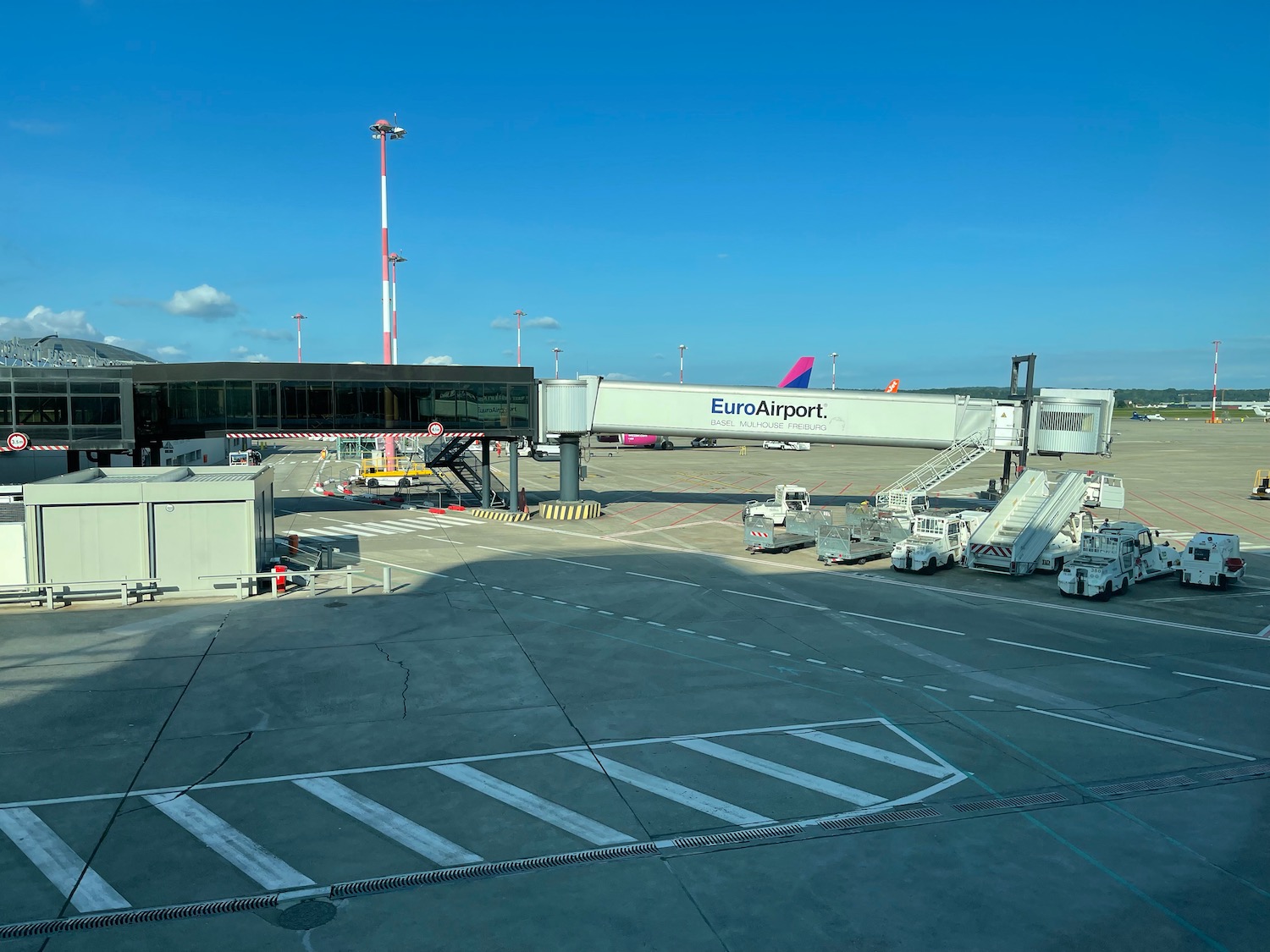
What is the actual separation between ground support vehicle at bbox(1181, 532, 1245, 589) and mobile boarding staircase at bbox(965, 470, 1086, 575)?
14.7 ft

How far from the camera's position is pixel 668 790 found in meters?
13.8

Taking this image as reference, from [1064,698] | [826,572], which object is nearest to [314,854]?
[1064,698]

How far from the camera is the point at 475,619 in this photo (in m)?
24.7

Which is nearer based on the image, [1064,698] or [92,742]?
[92,742]

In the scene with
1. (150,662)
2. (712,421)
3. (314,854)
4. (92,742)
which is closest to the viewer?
(314,854)

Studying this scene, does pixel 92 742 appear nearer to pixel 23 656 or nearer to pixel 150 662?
pixel 150 662

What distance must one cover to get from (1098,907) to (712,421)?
1449 inches

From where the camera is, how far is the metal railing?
25.6m

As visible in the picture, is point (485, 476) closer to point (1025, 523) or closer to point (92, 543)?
point (92, 543)

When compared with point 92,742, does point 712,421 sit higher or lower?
higher

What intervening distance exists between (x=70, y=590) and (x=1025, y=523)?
32584 mm

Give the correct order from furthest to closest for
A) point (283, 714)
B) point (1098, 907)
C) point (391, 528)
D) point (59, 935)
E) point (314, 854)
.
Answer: point (391, 528) < point (283, 714) < point (314, 854) < point (1098, 907) < point (59, 935)

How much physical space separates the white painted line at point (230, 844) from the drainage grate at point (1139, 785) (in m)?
11.6

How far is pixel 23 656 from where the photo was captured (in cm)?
2077
